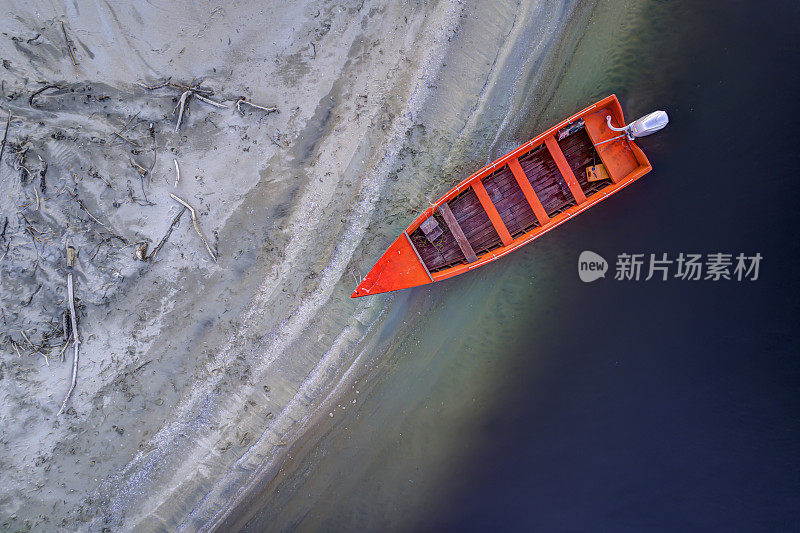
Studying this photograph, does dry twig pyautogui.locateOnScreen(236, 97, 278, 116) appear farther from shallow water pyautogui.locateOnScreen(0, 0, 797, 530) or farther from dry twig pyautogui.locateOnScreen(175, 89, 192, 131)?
dry twig pyautogui.locateOnScreen(175, 89, 192, 131)

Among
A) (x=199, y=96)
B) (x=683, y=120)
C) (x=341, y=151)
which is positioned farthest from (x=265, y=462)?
(x=683, y=120)

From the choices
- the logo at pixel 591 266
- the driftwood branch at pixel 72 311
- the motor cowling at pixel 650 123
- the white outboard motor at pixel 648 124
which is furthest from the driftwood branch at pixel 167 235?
the motor cowling at pixel 650 123

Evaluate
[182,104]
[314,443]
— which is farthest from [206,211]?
[314,443]

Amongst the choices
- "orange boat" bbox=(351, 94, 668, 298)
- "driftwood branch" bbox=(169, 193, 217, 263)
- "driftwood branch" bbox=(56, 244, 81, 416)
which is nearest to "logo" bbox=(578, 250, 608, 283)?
"orange boat" bbox=(351, 94, 668, 298)

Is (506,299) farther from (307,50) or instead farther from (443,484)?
(307,50)

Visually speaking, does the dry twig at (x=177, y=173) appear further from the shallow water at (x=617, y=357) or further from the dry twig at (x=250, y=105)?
the shallow water at (x=617, y=357)

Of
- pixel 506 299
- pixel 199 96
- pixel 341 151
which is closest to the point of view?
pixel 199 96
